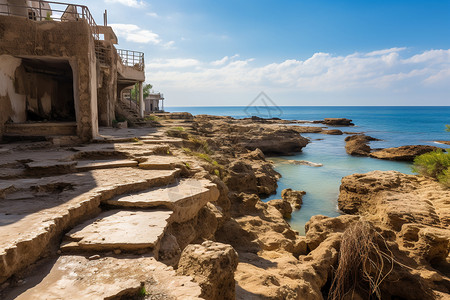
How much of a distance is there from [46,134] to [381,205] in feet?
35.4

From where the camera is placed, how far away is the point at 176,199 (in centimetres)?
419

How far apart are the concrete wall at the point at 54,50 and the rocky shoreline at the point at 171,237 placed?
3.99 feet

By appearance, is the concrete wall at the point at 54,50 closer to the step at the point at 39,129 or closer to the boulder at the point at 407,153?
the step at the point at 39,129

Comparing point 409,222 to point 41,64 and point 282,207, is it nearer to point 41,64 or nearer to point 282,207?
point 282,207

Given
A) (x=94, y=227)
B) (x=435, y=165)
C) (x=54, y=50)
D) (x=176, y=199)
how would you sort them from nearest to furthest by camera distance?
(x=94, y=227), (x=176, y=199), (x=54, y=50), (x=435, y=165)

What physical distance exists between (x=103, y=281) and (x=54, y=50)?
8.04 meters

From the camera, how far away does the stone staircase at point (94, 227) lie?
93.7 inches

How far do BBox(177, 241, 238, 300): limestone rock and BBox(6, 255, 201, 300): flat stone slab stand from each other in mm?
139

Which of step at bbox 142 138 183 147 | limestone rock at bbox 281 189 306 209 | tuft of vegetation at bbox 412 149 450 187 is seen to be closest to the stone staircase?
step at bbox 142 138 183 147

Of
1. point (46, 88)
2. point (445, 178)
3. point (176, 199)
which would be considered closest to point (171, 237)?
point (176, 199)

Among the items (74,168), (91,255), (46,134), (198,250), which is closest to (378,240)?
(198,250)

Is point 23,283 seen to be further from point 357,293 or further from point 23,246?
point 357,293

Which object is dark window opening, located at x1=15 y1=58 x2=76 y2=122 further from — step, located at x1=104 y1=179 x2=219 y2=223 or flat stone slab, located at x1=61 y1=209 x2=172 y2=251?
flat stone slab, located at x1=61 y1=209 x2=172 y2=251

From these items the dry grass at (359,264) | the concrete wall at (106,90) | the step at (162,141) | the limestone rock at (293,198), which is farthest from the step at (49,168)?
the concrete wall at (106,90)
